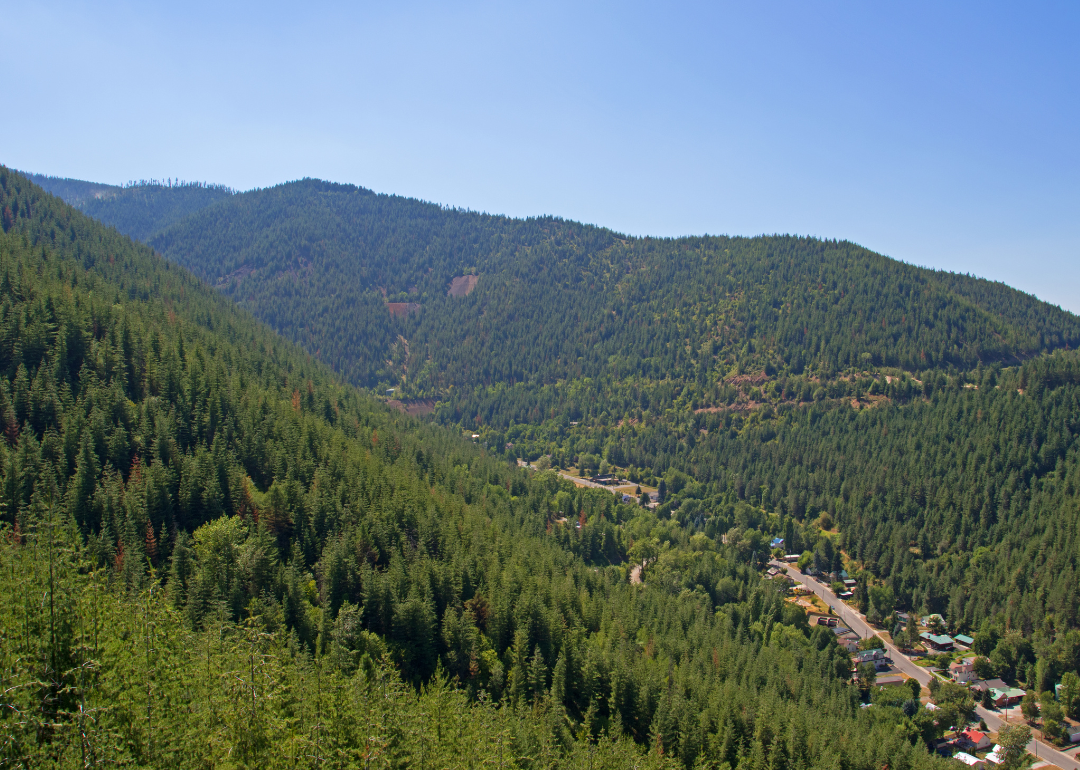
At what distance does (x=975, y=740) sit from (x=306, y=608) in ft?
366

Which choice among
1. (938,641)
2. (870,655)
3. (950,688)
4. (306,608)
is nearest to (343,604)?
(306,608)

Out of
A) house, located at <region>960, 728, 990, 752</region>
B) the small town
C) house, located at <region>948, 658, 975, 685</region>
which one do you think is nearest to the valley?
the small town

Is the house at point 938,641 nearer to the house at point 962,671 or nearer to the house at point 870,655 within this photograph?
the house at point 962,671

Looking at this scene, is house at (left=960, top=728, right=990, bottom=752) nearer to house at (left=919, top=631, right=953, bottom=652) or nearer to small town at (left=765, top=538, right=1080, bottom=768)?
small town at (left=765, top=538, right=1080, bottom=768)

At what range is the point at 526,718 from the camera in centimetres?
7025

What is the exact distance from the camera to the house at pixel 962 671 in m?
134

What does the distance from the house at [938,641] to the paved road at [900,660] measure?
897 centimetres

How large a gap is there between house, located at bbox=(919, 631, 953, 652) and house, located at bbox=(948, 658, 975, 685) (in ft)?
20.8

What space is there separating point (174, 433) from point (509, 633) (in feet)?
205

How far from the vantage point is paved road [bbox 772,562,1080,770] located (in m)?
112

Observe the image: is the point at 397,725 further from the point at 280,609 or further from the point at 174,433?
the point at 174,433

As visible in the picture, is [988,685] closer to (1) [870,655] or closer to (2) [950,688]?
(2) [950,688]

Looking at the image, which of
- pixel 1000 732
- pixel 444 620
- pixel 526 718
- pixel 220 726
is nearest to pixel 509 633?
pixel 444 620

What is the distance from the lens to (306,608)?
247 ft
